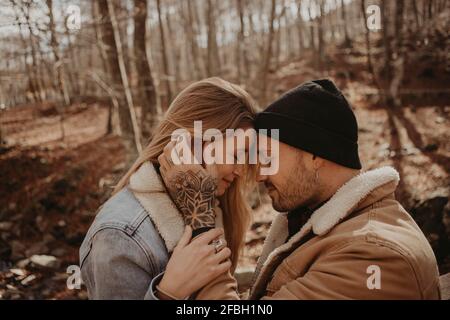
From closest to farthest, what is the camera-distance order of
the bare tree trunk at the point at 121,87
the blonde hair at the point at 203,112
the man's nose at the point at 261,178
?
the blonde hair at the point at 203,112, the man's nose at the point at 261,178, the bare tree trunk at the point at 121,87

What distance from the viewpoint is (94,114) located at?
2430 centimetres

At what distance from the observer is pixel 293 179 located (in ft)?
8.91

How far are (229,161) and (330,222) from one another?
0.87 metres

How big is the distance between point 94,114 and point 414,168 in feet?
65.8

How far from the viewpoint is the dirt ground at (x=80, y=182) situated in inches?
280

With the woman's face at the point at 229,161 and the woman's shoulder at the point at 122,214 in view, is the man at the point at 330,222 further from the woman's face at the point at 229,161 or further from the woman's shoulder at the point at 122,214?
the woman's shoulder at the point at 122,214

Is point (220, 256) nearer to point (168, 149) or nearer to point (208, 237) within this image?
point (208, 237)

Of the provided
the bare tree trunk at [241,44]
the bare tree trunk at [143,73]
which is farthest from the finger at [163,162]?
the bare tree trunk at [241,44]

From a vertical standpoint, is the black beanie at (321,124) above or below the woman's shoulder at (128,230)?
above

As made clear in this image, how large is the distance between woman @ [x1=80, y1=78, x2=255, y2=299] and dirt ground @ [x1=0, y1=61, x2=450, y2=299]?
383 cm

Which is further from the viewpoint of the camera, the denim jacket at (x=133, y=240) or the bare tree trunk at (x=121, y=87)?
the bare tree trunk at (x=121, y=87)

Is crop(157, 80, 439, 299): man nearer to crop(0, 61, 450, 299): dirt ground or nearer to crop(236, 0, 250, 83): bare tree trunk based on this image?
crop(0, 61, 450, 299): dirt ground

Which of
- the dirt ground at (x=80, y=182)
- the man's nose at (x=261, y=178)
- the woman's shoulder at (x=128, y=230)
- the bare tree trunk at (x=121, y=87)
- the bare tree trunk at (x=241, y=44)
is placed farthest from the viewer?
the bare tree trunk at (x=241, y=44)
